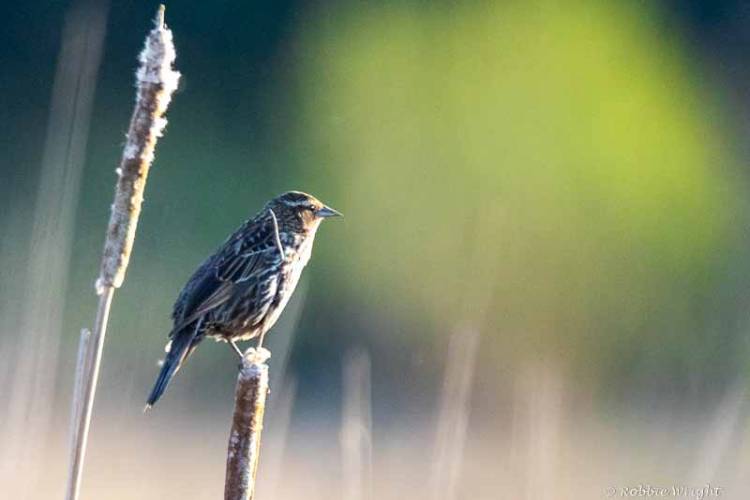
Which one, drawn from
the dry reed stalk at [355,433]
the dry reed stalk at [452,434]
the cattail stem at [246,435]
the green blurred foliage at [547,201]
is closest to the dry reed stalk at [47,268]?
the dry reed stalk at [355,433]

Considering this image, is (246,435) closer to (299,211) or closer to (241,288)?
(241,288)

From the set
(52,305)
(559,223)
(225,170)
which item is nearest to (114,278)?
(52,305)

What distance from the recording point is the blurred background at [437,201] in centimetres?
827

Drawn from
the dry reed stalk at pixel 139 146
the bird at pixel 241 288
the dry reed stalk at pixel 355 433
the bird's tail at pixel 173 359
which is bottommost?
the dry reed stalk at pixel 355 433

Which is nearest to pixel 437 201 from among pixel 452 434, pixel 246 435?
pixel 452 434

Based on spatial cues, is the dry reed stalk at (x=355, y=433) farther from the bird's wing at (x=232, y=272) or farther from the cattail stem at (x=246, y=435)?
the cattail stem at (x=246, y=435)

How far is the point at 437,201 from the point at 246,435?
8606 mm

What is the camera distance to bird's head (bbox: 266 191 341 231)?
4.40 meters

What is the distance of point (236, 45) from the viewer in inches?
509

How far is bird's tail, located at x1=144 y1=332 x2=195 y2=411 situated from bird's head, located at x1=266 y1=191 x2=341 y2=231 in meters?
0.68

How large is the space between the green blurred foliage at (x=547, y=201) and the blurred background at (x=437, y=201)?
0.02 m

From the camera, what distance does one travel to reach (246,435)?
2152mm

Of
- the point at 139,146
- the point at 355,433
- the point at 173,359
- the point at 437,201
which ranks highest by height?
the point at 437,201

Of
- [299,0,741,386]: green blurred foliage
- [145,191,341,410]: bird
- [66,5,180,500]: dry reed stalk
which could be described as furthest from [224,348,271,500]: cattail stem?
[299,0,741,386]: green blurred foliage
